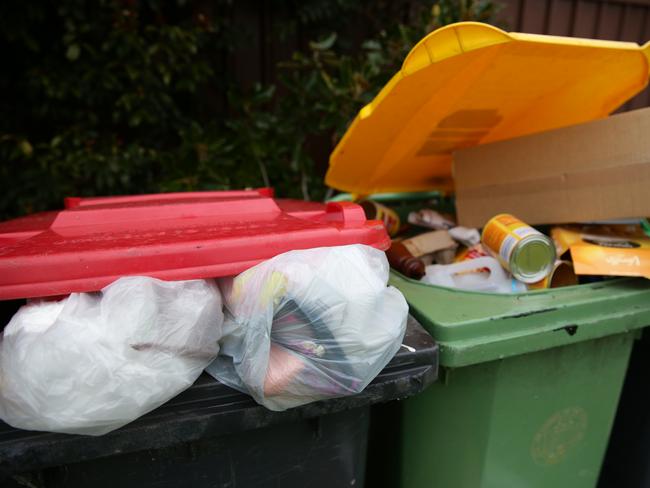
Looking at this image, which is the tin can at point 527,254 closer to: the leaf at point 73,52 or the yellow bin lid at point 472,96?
the yellow bin lid at point 472,96

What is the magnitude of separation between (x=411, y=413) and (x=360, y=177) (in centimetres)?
86

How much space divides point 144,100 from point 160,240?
1862mm

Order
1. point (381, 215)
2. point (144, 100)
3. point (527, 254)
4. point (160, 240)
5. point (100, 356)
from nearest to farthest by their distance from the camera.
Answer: point (100, 356) → point (160, 240) → point (527, 254) → point (381, 215) → point (144, 100)

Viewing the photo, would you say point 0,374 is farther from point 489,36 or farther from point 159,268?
point 489,36

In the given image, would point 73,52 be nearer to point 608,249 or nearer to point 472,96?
point 472,96

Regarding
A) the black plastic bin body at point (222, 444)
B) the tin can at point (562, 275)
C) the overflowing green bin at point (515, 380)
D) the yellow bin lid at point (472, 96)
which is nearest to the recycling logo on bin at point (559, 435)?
the overflowing green bin at point (515, 380)

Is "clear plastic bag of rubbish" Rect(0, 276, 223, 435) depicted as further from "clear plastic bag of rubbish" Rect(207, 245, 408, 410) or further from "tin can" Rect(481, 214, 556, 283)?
"tin can" Rect(481, 214, 556, 283)

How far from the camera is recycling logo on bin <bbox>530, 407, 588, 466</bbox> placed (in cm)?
108

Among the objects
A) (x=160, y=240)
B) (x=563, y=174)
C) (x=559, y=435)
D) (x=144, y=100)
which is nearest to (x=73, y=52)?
(x=144, y=100)

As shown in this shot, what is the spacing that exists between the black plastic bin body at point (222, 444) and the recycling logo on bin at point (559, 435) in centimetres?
47

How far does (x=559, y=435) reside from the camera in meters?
1.11

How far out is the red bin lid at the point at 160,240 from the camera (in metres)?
0.71

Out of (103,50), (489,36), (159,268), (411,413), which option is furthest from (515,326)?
(103,50)

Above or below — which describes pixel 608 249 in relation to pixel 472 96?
below
